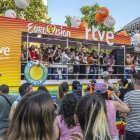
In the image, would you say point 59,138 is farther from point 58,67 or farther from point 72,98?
point 58,67

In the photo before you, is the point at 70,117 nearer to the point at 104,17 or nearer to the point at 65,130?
the point at 65,130

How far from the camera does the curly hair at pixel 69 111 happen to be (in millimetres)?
3596

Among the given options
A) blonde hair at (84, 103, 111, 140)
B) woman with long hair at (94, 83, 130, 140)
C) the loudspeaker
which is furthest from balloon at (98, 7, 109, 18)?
→ blonde hair at (84, 103, 111, 140)

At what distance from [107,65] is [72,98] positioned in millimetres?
10273

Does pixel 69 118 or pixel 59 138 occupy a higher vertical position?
pixel 69 118

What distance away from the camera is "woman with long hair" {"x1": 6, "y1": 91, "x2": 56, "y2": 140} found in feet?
6.80

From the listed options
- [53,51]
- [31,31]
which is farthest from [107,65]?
[31,31]

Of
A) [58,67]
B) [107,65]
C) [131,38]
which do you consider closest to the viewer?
[58,67]

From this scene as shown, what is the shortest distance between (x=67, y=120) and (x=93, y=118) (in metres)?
0.83

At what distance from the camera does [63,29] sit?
1218cm

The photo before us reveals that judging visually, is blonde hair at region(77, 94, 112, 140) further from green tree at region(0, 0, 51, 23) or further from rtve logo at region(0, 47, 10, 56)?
green tree at region(0, 0, 51, 23)

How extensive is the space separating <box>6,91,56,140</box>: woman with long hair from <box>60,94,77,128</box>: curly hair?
147 cm

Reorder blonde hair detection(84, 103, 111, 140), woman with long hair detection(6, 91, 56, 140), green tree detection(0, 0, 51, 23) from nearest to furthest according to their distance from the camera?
woman with long hair detection(6, 91, 56, 140) < blonde hair detection(84, 103, 111, 140) < green tree detection(0, 0, 51, 23)

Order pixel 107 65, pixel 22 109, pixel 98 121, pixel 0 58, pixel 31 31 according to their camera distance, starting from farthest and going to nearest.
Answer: pixel 107 65 < pixel 31 31 < pixel 0 58 < pixel 98 121 < pixel 22 109
